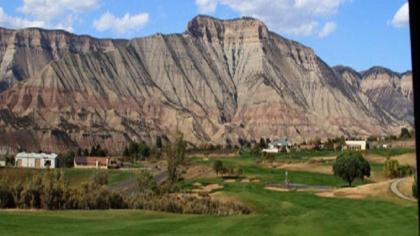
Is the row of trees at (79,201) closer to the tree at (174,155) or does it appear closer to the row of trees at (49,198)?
the row of trees at (49,198)

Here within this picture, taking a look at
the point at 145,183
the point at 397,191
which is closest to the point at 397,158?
the point at 397,191

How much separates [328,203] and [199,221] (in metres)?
28.5

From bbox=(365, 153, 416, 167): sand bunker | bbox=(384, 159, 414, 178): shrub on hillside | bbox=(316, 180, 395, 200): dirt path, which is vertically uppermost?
bbox=(365, 153, 416, 167): sand bunker

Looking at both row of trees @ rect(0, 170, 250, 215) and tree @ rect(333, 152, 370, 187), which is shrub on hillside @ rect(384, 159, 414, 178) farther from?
row of trees @ rect(0, 170, 250, 215)

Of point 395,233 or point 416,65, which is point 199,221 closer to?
point 395,233

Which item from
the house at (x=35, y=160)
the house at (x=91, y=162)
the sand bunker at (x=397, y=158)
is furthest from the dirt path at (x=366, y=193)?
the house at (x=35, y=160)

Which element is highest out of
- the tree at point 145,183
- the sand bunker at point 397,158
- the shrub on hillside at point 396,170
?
the sand bunker at point 397,158

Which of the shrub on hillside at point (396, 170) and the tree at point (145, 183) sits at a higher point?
the shrub on hillside at point (396, 170)

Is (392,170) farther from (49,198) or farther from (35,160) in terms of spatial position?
(35,160)

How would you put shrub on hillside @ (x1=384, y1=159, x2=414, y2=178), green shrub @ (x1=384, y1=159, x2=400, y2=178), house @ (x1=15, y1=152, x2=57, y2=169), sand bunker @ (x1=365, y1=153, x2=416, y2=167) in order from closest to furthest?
shrub on hillside @ (x1=384, y1=159, x2=414, y2=178), green shrub @ (x1=384, y1=159, x2=400, y2=178), sand bunker @ (x1=365, y1=153, x2=416, y2=167), house @ (x1=15, y1=152, x2=57, y2=169)

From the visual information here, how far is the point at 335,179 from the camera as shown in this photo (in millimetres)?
103688

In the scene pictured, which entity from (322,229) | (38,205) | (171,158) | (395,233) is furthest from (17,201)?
(171,158)

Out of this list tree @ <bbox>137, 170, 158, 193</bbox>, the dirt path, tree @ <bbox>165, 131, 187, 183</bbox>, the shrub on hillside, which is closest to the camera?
the dirt path

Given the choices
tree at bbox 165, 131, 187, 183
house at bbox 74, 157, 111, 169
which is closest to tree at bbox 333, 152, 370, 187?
tree at bbox 165, 131, 187, 183
